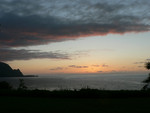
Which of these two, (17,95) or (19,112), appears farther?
(17,95)

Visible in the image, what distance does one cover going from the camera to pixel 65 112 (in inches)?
332

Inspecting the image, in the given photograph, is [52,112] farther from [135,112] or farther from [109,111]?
[135,112]

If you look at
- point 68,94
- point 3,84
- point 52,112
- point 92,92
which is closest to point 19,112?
point 52,112

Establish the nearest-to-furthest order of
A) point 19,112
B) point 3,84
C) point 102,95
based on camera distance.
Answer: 1. point 19,112
2. point 102,95
3. point 3,84

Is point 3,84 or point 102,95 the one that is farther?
point 3,84

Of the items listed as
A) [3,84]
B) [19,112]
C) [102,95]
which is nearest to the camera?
[19,112]

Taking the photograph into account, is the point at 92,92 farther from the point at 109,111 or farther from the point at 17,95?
the point at 17,95

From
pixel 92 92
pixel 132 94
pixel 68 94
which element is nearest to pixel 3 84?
pixel 68 94

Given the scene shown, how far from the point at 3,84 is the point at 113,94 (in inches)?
538

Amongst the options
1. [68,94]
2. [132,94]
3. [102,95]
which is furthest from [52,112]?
[132,94]

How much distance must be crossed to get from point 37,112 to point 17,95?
646 cm

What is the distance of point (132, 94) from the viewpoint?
14.0 meters

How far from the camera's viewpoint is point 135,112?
338 inches

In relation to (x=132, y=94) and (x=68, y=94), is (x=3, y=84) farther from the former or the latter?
(x=132, y=94)
